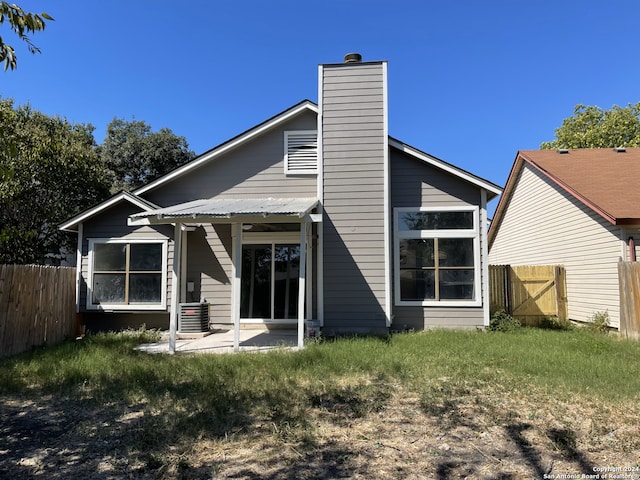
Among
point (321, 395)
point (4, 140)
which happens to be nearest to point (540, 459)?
point (321, 395)

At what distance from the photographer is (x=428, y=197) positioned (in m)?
10.2

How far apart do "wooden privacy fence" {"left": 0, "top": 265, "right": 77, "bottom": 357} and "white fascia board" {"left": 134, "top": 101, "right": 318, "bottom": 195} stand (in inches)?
113

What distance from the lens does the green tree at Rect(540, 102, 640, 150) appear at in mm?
25766

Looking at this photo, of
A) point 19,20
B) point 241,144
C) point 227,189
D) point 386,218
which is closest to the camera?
point 19,20

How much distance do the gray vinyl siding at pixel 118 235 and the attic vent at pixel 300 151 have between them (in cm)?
335

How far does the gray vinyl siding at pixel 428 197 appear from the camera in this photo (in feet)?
32.8

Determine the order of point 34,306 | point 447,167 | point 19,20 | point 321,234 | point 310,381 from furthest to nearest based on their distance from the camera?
point 447,167 → point 321,234 → point 34,306 → point 310,381 → point 19,20

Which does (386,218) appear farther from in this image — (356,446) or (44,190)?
(44,190)

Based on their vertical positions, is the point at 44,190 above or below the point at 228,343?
above

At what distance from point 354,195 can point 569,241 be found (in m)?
7.35

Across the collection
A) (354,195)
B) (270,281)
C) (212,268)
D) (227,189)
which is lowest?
(270,281)

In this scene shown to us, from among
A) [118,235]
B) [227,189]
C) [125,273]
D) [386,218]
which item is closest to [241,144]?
[227,189]

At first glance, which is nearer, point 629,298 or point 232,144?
point 629,298

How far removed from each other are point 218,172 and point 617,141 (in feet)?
84.8
